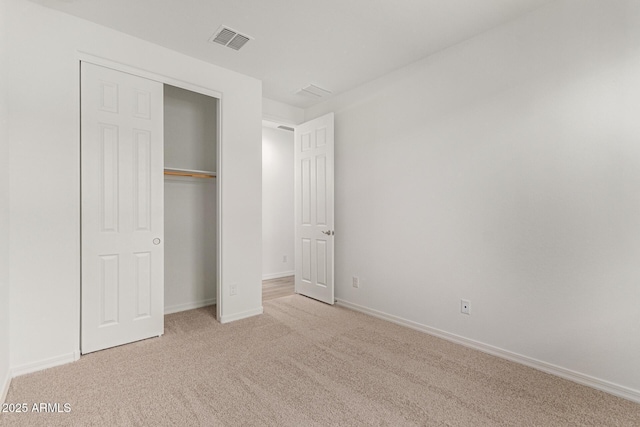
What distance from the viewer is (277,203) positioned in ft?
18.8

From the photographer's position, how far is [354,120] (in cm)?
379

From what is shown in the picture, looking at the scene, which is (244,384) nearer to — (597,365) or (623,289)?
(597,365)

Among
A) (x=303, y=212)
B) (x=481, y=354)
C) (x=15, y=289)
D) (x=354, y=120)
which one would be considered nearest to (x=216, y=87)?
(x=354, y=120)

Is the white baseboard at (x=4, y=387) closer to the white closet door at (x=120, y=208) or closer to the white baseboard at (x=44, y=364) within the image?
the white baseboard at (x=44, y=364)

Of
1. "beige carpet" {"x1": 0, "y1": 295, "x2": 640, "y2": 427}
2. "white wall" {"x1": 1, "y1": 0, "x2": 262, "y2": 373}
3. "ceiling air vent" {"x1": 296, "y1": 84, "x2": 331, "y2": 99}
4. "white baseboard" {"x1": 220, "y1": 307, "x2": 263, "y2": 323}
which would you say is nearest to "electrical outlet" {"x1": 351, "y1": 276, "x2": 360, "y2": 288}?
"beige carpet" {"x1": 0, "y1": 295, "x2": 640, "y2": 427}

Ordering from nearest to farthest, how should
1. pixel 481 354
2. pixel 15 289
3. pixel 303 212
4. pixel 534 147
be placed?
pixel 15 289 → pixel 534 147 → pixel 481 354 → pixel 303 212

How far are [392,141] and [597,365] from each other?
2.49m

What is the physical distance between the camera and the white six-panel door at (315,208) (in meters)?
3.94

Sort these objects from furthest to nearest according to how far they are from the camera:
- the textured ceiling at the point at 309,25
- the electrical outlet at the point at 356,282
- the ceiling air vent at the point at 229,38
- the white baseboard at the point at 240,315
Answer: the electrical outlet at the point at 356,282 → the white baseboard at the point at 240,315 → the ceiling air vent at the point at 229,38 → the textured ceiling at the point at 309,25

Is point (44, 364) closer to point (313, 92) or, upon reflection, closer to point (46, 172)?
point (46, 172)

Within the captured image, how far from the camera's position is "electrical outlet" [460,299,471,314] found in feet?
8.95

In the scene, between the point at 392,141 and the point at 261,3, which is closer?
the point at 261,3

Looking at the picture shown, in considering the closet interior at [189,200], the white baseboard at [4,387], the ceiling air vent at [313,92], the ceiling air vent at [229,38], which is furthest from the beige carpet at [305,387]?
the ceiling air vent at [313,92]

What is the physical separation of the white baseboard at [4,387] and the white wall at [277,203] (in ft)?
11.8
